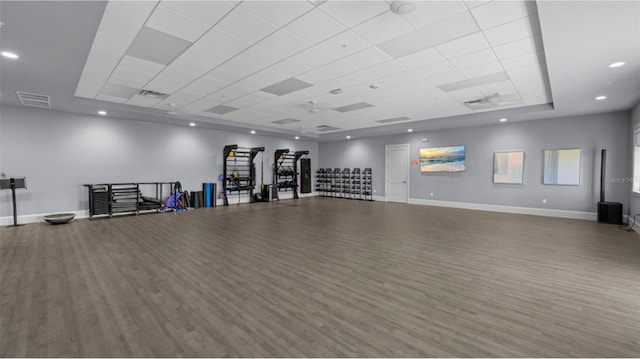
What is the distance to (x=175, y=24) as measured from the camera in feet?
9.75

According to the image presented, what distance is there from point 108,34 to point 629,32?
5.67 meters

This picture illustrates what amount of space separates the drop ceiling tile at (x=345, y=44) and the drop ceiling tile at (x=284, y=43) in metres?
0.27

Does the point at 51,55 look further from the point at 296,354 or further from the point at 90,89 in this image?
the point at 296,354

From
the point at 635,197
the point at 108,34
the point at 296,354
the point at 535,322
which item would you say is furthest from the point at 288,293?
the point at 635,197

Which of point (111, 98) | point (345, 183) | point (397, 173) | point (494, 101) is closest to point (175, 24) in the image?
point (111, 98)

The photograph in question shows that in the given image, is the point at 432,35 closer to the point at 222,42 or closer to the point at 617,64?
the point at 222,42

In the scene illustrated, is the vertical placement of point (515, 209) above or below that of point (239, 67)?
below

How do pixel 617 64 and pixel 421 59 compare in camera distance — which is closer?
pixel 617 64

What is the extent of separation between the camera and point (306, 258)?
3803 millimetres

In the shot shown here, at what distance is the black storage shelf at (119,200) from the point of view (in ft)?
22.6

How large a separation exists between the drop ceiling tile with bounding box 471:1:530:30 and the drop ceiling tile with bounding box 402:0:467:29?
19 centimetres

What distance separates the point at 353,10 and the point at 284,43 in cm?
105

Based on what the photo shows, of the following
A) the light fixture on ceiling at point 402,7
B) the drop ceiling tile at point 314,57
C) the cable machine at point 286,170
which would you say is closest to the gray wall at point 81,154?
the cable machine at point 286,170

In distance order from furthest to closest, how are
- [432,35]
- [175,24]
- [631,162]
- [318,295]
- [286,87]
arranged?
[631,162], [286,87], [432,35], [175,24], [318,295]
